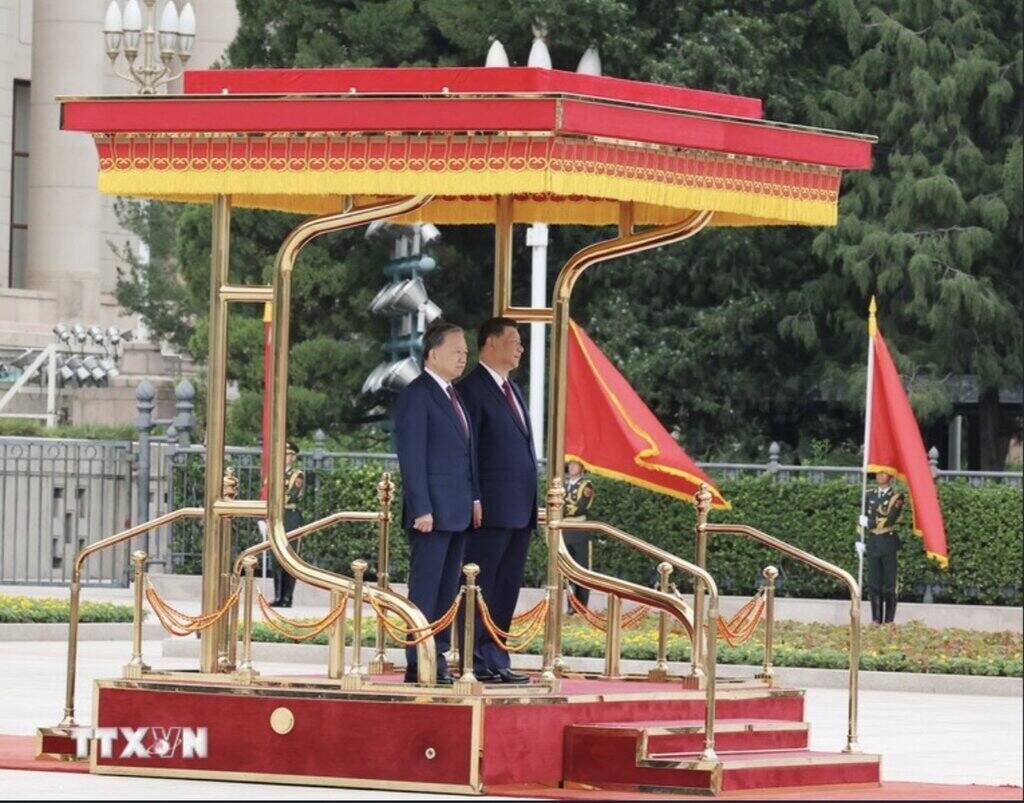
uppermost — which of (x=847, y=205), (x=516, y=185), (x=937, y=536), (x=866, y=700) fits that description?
(x=847, y=205)

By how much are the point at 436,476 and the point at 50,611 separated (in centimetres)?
1268

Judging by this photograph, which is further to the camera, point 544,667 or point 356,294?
point 356,294

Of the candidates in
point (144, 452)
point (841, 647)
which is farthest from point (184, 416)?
point (841, 647)

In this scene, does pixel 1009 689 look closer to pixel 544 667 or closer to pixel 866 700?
pixel 866 700

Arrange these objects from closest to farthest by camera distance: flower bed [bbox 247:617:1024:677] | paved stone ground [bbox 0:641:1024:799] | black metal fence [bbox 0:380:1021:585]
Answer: paved stone ground [bbox 0:641:1024:799]
flower bed [bbox 247:617:1024:677]
black metal fence [bbox 0:380:1021:585]

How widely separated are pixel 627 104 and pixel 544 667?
8.60ft

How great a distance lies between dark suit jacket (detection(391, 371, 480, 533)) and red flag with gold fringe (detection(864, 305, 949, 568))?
18.5ft

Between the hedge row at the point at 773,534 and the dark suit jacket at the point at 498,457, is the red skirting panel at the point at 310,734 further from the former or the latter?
the hedge row at the point at 773,534

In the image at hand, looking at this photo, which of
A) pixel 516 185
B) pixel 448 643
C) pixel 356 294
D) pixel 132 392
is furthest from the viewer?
pixel 132 392

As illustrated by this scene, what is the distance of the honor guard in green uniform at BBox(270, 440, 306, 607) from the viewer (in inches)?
1087

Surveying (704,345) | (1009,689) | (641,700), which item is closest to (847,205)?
(704,345)

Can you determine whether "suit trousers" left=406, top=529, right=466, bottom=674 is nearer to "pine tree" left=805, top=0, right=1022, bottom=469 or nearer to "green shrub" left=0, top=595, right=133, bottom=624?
"green shrub" left=0, top=595, right=133, bottom=624

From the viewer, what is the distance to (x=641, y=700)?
12633mm

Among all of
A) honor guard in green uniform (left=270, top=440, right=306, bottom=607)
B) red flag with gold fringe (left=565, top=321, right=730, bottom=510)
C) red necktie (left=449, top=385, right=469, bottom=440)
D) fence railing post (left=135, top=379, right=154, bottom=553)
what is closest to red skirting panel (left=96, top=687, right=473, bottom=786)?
red necktie (left=449, top=385, right=469, bottom=440)
